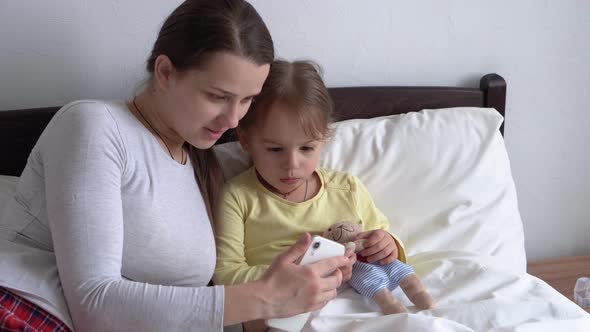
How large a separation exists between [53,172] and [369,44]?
0.89 metres

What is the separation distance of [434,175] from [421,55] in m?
0.35

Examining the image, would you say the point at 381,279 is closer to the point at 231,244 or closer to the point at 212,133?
the point at 231,244

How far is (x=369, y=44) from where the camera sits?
5.09ft

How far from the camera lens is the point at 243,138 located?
1.29 metres

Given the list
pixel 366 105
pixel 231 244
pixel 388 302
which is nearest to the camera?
pixel 388 302

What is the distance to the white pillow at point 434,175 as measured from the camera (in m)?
1.38

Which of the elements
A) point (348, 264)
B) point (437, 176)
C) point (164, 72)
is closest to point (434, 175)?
point (437, 176)

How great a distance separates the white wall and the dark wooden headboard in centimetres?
6

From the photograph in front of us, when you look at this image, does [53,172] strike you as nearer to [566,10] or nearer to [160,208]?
→ [160,208]

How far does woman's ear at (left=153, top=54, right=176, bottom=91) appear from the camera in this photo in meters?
1.00

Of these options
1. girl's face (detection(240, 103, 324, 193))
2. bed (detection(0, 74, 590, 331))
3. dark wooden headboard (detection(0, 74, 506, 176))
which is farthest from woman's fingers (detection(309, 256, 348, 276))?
dark wooden headboard (detection(0, 74, 506, 176))

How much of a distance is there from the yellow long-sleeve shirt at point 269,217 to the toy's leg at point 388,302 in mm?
133

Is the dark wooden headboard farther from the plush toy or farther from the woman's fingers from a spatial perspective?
the woman's fingers

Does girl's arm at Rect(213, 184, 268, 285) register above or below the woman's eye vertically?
below
